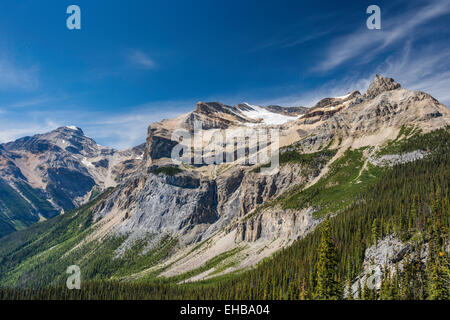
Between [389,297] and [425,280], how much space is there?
10.2 m

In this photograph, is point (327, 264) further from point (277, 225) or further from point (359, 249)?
point (277, 225)

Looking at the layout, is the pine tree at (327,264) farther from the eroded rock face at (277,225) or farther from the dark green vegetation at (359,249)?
the eroded rock face at (277,225)

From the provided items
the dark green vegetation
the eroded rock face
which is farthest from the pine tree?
the eroded rock face

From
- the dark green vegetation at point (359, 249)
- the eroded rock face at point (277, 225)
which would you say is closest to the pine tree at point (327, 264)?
the dark green vegetation at point (359, 249)

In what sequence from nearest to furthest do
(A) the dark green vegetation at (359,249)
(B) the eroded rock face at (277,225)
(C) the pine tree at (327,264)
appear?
1. (C) the pine tree at (327,264)
2. (A) the dark green vegetation at (359,249)
3. (B) the eroded rock face at (277,225)

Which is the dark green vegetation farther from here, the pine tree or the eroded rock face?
the eroded rock face

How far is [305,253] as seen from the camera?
103500mm

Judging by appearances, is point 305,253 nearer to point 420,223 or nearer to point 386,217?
point 386,217

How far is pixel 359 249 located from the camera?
275 feet

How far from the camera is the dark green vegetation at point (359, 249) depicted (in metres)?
60.2

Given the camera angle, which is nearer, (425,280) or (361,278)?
(425,280)

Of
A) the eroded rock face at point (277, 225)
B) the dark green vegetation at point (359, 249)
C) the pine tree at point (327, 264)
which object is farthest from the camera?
the eroded rock face at point (277, 225)

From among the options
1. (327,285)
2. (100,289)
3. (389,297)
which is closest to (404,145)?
(389,297)
